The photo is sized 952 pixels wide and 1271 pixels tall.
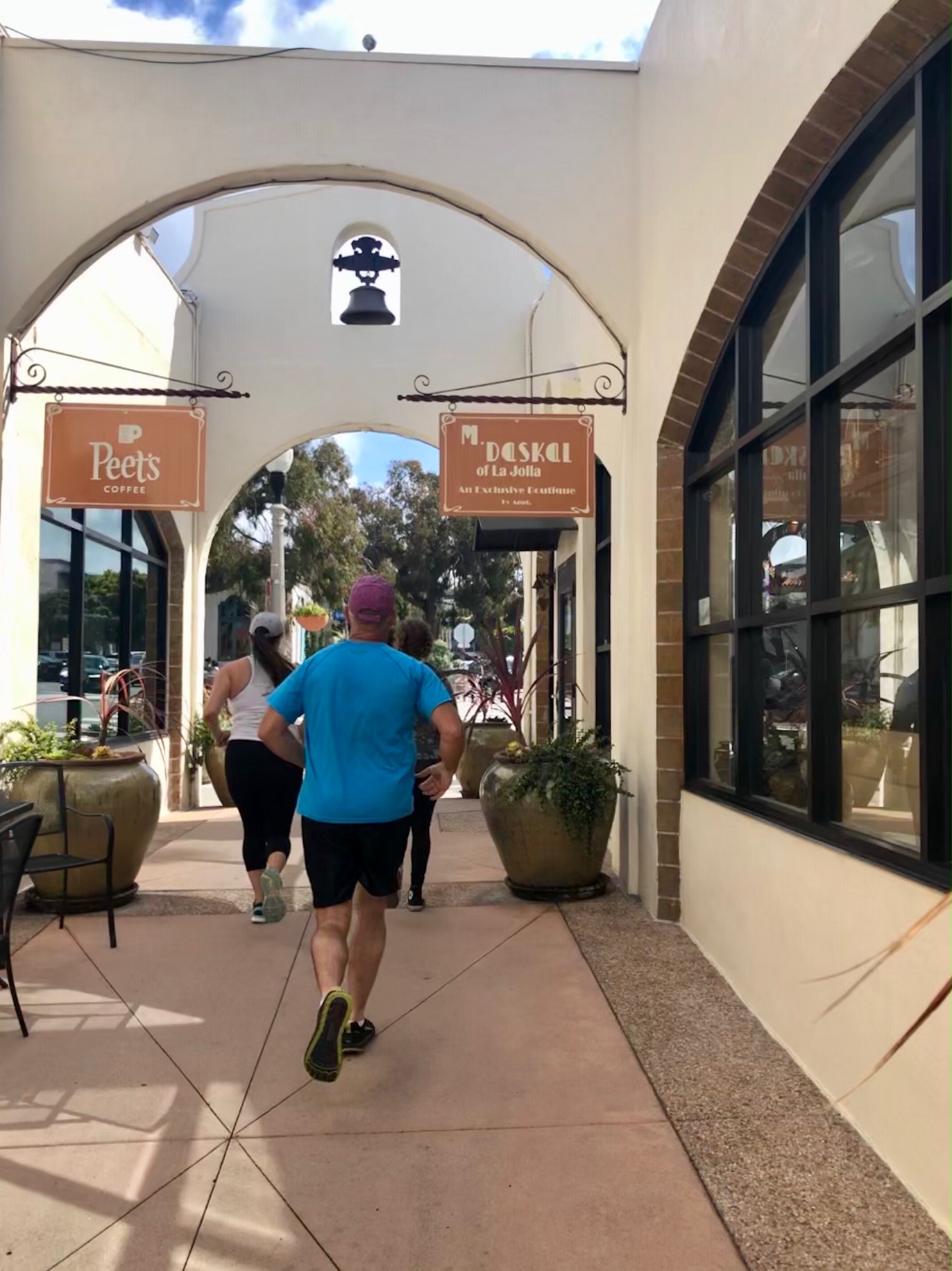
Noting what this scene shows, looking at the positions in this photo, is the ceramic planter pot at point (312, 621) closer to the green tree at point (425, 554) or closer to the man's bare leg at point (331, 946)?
the man's bare leg at point (331, 946)

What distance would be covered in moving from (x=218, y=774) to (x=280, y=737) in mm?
7067

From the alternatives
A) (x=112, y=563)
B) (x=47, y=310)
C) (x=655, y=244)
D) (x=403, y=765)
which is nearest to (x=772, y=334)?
(x=655, y=244)

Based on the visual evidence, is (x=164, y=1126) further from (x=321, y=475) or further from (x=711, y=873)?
(x=321, y=475)

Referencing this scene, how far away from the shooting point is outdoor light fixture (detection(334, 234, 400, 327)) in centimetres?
837

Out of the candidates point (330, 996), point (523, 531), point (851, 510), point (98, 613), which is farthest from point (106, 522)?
point (851, 510)

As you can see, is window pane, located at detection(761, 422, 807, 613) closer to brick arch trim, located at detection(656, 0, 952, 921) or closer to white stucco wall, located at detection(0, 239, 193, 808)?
brick arch trim, located at detection(656, 0, 952, 921)

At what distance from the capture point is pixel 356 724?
371 cm

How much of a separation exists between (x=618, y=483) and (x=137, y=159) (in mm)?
3520

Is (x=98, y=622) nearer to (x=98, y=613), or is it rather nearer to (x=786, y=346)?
(x=98, y=613)

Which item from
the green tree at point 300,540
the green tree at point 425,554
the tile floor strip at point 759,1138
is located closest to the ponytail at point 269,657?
the tile floor strip at point 759,1138

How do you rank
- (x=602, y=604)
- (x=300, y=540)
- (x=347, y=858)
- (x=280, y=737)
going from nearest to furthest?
1. (x=347, y=858)
2. (x=280, y=737)
3. (x=602, y=604)
4. (x=300, y=540)

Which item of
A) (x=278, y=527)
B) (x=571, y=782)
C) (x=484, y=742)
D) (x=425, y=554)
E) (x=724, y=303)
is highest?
(x=425, y=554)

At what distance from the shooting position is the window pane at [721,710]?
5113 mm

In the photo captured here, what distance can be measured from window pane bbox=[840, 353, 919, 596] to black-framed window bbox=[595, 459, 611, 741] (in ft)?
15.1
